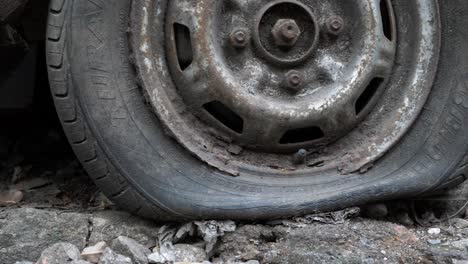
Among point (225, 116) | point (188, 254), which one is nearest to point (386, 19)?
point (225, 116)

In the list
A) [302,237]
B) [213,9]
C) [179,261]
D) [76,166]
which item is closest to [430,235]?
[302,237]

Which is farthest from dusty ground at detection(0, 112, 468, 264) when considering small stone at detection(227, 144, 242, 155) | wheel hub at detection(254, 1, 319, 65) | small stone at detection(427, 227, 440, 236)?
wheel hub at detection(254, 1, 319, 65)

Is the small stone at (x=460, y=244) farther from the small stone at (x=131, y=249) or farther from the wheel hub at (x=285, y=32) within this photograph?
the small stone at (x=131, y=249)

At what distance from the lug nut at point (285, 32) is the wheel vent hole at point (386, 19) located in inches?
14.1

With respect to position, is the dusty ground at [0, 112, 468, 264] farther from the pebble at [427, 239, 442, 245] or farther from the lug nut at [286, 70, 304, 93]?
the lug nut at [286, 70, 304, 93]

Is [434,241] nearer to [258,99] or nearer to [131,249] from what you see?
[258,99]

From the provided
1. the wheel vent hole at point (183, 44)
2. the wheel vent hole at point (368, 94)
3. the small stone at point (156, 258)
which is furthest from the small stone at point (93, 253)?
the wheel vent hole at point (368, 94)

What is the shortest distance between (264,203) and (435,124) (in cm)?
71

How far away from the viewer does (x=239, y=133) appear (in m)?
2.57

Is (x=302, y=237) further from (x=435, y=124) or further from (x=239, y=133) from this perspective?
(x=435, y=124)

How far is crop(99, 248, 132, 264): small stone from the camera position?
225 centimetres

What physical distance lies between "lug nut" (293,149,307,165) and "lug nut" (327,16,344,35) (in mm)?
433

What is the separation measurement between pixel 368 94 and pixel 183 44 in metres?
0.71

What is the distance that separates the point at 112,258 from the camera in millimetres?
2266
